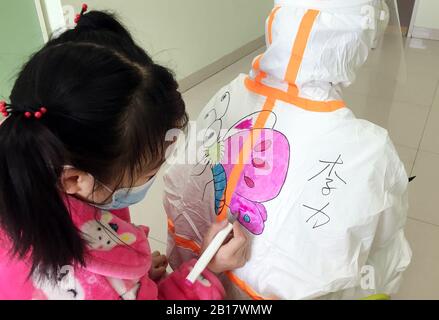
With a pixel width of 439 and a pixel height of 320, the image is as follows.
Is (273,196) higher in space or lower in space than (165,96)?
lower

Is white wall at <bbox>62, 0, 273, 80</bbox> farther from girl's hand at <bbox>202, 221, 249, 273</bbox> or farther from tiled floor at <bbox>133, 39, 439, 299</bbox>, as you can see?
girl's hand at <bbox>202, 221, 249, 273</bbox>

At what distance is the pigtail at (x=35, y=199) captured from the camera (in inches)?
18.3

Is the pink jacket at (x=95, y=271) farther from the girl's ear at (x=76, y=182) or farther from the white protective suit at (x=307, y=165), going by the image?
the white protective suit at (x=307, y=165)

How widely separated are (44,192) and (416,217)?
1.32m

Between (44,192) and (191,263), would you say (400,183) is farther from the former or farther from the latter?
(44,192)

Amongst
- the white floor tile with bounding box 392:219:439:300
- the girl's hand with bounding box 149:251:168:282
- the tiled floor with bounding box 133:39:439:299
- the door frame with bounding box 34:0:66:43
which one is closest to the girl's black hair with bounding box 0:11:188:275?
the girl's hand with bounding box 149:251:168:282

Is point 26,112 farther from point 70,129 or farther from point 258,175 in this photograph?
point 258,175

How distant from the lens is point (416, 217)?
1441mm

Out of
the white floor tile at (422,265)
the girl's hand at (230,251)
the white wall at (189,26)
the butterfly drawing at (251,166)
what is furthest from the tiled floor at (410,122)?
the girl's hand at (230,251)

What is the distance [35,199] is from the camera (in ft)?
1.62

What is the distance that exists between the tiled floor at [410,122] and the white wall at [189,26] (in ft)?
0.50

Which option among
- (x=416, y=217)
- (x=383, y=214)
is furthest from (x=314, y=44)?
(x=416, y=217)
